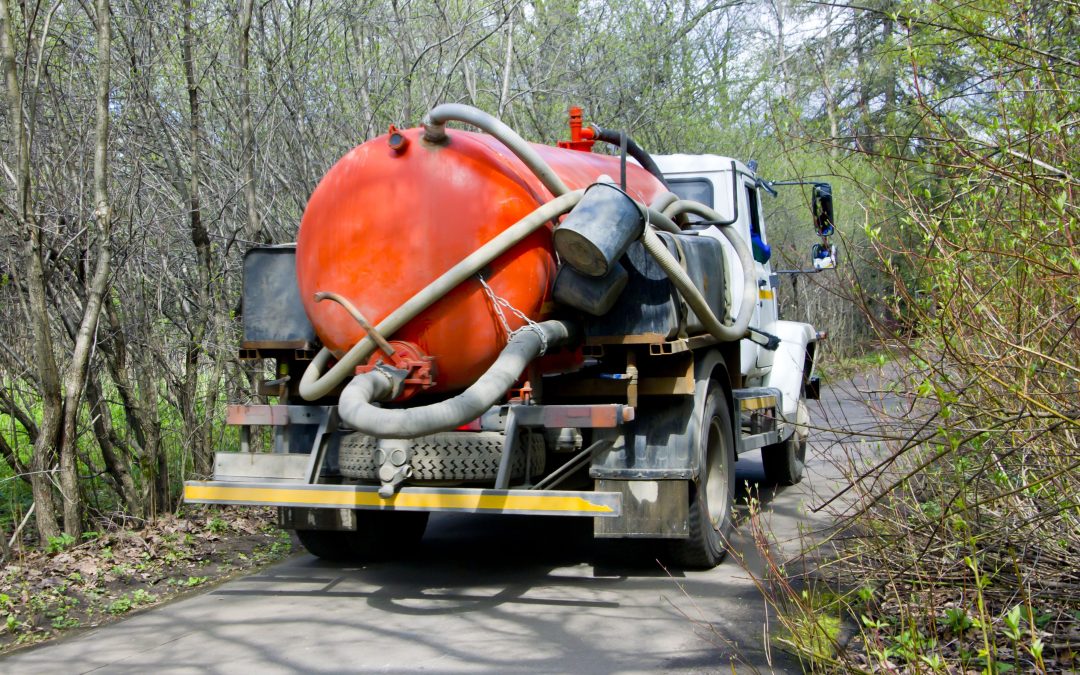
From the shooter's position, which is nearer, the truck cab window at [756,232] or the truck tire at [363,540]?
the truck tire at [363,540]

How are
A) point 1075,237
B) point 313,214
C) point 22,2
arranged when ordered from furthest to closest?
point 22,2, point 313,214, point 1075,237

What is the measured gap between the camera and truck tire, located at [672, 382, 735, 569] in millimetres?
6527

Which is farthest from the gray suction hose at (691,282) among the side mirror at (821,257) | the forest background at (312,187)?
the side mirror at (821,257)

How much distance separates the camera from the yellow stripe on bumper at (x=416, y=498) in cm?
552

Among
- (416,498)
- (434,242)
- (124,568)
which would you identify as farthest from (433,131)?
(124,568)

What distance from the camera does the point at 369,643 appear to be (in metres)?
5.35

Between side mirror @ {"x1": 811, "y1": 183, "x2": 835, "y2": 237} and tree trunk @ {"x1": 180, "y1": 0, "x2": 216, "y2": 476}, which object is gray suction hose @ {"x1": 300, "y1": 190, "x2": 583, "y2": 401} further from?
side mirror @ {"x1": 811, "y1": 183, "x2": 835, "y2": 237}

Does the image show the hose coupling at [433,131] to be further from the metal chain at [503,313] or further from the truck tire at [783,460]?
the truck tire at [783,460]

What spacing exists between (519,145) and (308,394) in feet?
5.94

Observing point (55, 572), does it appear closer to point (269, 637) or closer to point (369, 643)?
point (269, 637)

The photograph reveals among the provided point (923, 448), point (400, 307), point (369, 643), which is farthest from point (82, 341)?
point (923, 448)

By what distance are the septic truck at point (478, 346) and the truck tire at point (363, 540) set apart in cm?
87

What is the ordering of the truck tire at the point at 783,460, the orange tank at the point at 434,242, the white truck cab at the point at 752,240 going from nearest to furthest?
the orange tank at the point at 434,242 < the white truck cab at the point at 752,240 < the truck tire at the point at 783,460

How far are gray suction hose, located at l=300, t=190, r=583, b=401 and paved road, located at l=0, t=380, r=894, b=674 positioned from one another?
4.31 ft
